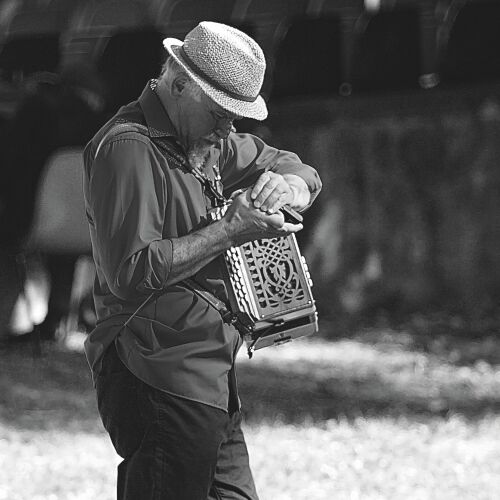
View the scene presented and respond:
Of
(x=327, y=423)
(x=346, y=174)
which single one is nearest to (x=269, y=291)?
(x=327, y=423)

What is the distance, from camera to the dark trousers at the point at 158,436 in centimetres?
312

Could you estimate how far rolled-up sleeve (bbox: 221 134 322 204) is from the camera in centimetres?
337

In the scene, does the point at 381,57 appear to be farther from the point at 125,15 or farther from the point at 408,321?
the point at 125,15

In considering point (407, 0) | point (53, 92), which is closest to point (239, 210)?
point (53, 92)

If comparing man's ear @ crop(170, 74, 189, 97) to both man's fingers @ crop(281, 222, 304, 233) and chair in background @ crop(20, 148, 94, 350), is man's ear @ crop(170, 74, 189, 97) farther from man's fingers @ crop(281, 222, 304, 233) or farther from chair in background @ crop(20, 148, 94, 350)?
chair in background @ crop(20, 148, 94, 350)

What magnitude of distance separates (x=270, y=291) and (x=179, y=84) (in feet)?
1.79

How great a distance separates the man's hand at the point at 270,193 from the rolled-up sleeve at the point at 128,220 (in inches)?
9.3

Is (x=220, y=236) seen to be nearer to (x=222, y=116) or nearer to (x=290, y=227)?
(x=290, y=227)

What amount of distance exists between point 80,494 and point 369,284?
20.6 feet

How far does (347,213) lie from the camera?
11.5 meters

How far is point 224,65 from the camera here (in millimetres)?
3059

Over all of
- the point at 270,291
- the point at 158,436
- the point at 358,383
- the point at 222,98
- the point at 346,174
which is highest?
the point at 222,98

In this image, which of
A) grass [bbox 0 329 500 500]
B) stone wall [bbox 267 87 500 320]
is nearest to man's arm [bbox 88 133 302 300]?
grass [bbox 0 329 500 500]

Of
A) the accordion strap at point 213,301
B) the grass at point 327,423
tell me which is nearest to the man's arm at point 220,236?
the accordion strap at point 213,301
